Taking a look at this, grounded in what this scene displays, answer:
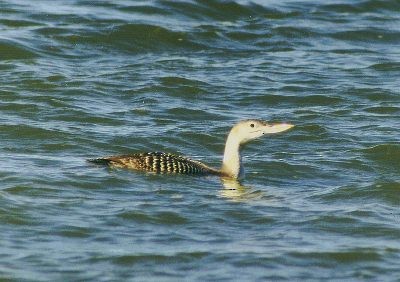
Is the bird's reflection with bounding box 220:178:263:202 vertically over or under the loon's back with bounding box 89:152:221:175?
under

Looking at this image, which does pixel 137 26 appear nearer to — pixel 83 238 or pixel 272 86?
pixel 272 86

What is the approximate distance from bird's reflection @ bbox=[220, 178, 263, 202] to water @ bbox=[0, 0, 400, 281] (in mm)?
33

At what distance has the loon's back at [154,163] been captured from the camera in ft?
41.5

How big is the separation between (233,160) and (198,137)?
1.85m

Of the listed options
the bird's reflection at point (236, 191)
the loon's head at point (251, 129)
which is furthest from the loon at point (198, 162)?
the bird's reflection at point (236, 191)

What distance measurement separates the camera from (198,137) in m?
15.1

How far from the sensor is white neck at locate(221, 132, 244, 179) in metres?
13.2

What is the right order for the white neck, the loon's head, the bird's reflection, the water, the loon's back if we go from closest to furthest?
1. the water
2. the bird's reflection
3. the loon's back
4. the white neck
5. the loon's head

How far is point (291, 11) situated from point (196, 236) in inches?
539

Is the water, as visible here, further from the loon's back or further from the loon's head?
the loon's head

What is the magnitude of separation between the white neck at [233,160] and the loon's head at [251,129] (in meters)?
0.05

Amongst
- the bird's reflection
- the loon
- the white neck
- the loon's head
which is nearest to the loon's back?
the loon

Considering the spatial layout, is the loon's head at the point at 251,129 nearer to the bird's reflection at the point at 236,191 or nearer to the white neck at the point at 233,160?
the white neck at the point at 233,160

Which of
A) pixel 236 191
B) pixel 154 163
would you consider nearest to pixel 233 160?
pixel 236 191
